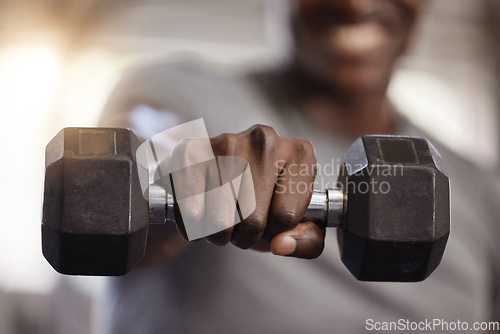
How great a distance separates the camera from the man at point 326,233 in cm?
78

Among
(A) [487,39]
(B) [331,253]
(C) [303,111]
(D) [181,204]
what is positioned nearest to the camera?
(D) [181,204]

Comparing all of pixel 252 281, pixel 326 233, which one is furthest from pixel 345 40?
pixel 252 281

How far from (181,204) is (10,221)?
2.20m

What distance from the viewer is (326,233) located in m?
0.82

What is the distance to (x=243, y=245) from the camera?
0.40m

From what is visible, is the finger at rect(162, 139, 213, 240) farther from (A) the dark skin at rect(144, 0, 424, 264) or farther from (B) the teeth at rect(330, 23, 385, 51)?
(B) the teeth at rect(330, 23, 385, 51)

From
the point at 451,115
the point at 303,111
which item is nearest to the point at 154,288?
the point at 303,111

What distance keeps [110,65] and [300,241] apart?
251 centimetres

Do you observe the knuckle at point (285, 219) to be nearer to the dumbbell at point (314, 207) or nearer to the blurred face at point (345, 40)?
the dumbbell at point (314, 207)

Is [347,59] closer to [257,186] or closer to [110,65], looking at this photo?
[257,186]

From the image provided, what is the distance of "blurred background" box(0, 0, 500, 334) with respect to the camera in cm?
233

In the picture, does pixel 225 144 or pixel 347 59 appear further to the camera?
pixel 347 59

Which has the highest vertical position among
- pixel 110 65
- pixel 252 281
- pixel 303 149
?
pixel 303 149

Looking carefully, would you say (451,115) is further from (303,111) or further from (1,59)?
(1,59)
